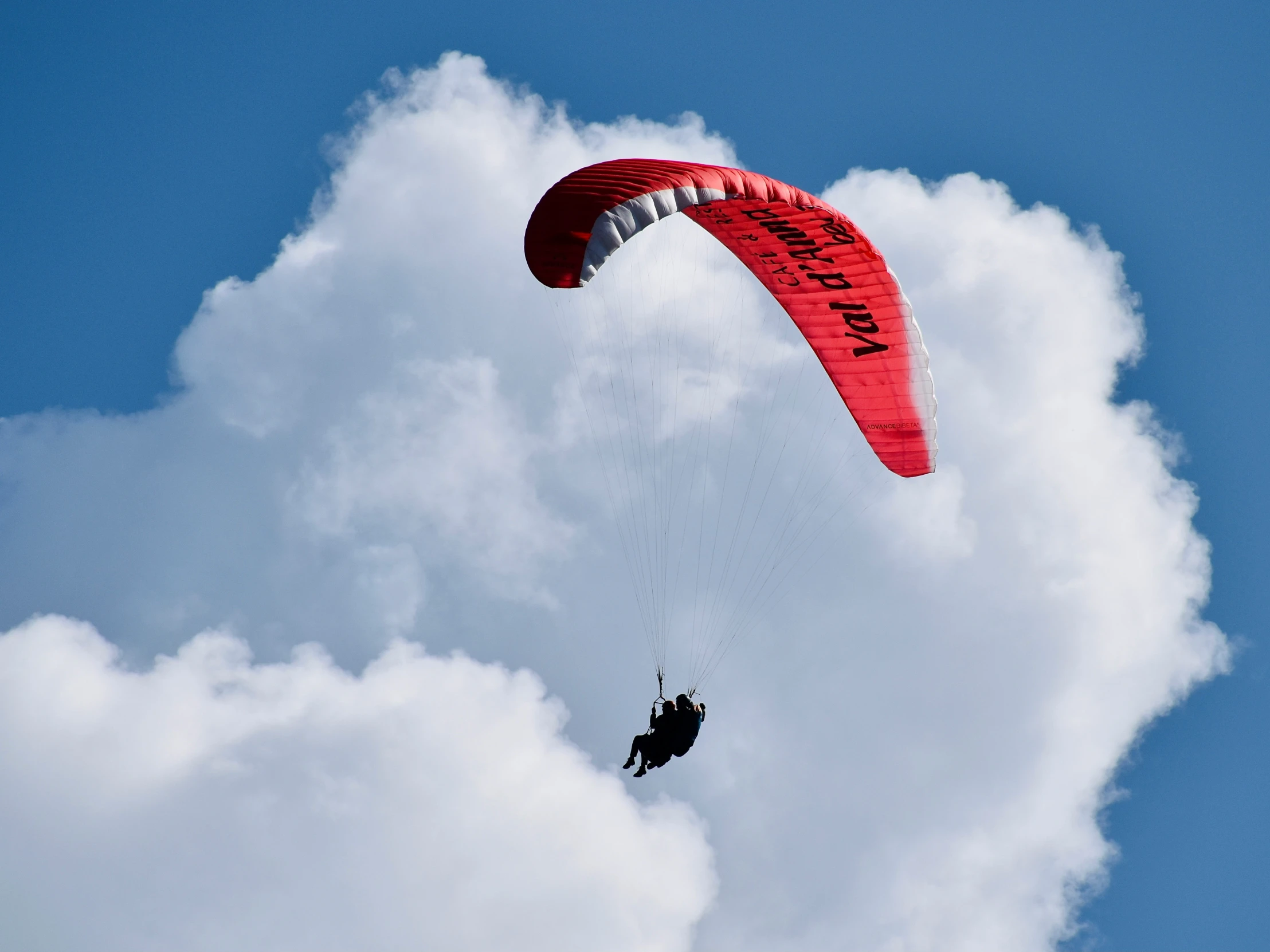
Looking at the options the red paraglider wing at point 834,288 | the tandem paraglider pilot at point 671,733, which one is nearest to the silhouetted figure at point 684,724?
the tandem paraglider pilot at point 671,733

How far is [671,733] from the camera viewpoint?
22812mm

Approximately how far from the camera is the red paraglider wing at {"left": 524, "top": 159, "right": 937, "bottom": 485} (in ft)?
72.4

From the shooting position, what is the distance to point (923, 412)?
24.6 metres

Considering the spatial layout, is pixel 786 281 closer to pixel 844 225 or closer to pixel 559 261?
pixel 844 225

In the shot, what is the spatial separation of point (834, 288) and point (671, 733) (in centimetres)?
674

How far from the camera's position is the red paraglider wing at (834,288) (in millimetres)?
22078

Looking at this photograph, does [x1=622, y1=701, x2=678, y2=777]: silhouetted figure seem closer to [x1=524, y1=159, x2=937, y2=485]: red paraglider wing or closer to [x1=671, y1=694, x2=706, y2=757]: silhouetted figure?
[x1=671, y1=694, x2=706, y2=757]: silhouetted figure

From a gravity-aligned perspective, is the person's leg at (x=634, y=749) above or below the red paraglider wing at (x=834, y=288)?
below

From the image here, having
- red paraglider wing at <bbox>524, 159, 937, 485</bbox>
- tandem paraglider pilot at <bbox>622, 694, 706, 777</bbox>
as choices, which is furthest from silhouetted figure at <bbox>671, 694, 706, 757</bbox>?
red paraglider wing at <bbox>524, 159, 937, 485</bbox>

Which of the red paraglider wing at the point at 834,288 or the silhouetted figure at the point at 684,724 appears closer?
the red paraglider wing at the point at 834,288

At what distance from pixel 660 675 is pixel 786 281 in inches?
238

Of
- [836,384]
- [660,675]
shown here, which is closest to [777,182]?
[836,384]

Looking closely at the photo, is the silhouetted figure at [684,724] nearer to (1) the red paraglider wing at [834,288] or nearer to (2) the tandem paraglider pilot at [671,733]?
(2) the tandem paraglider pilot at [671,733]

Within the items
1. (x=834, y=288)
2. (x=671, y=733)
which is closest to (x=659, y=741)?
(x=671, y=733)
